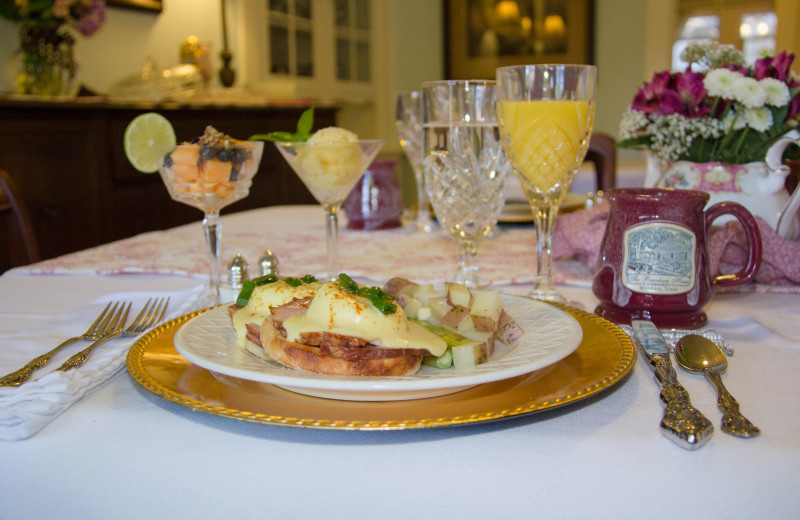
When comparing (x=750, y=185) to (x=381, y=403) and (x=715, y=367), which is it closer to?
(x=715, y=367)

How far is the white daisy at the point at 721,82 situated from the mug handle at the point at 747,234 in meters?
0.27

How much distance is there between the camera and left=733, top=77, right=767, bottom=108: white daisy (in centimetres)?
103

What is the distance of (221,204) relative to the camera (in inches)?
40.7

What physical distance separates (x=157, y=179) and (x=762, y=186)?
255cm

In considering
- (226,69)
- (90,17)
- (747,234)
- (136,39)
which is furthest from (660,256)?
(226,69)

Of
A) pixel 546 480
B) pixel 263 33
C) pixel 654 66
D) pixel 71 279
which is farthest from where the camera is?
pixel 654 66

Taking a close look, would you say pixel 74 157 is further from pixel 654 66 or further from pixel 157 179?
pixel 654 66

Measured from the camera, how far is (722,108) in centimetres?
108

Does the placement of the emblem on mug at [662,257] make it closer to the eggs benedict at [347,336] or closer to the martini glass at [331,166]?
the eggs benedict at [347,336]

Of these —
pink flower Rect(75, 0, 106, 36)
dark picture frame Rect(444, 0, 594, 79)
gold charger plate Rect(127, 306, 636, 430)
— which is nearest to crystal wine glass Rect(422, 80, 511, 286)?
gold charger plate Rect(127, 306, 636, 430)

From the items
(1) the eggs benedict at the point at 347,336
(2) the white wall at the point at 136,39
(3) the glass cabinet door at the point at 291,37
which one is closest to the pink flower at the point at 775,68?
(1) the eggs benedict at the point at 347,336

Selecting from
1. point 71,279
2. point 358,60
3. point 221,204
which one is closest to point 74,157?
point 71,279

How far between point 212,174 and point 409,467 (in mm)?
596

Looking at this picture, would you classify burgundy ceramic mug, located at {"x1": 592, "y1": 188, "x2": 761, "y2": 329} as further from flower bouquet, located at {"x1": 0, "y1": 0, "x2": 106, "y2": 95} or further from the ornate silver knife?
flower bouquet, located at {"x1": 0, "y1": 0, "x2": 106, "y2": 95}
